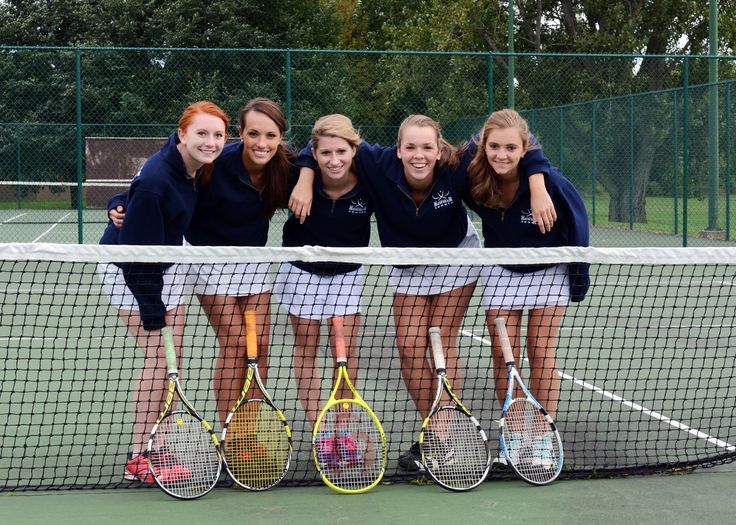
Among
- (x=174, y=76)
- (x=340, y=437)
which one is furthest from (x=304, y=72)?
(x=340, y=437)

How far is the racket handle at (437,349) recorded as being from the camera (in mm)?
4172

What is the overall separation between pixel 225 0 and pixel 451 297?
26220mm

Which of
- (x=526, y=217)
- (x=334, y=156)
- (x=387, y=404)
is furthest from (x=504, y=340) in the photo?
(x=387, y=404)

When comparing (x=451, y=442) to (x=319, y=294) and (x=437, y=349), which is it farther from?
(x=319, y=294)

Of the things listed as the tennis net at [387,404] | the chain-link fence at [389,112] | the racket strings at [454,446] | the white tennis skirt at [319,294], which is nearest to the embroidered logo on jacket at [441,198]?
the tennis net at [387,404]

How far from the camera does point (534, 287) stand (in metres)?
4.43

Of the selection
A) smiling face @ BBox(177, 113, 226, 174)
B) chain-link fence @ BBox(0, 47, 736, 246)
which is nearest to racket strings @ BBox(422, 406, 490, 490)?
smiling face @ BBox(177, 113, 226, 174)

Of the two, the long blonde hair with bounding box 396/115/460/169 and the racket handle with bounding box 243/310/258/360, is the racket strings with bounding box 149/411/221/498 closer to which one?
the racket handle with bounding box 243/310/258/360

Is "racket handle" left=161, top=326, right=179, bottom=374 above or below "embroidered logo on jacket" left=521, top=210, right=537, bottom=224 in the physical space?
below

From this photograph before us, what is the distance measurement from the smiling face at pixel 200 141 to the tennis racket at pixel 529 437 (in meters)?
1.50

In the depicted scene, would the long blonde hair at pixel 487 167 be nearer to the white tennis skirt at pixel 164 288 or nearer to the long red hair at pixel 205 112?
the long red hair at pixel 205 112

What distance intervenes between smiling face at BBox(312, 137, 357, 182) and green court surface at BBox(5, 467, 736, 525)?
1284 millimetres

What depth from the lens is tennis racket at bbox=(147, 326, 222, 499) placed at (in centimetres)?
397

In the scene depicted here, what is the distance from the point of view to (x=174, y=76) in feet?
50.6
